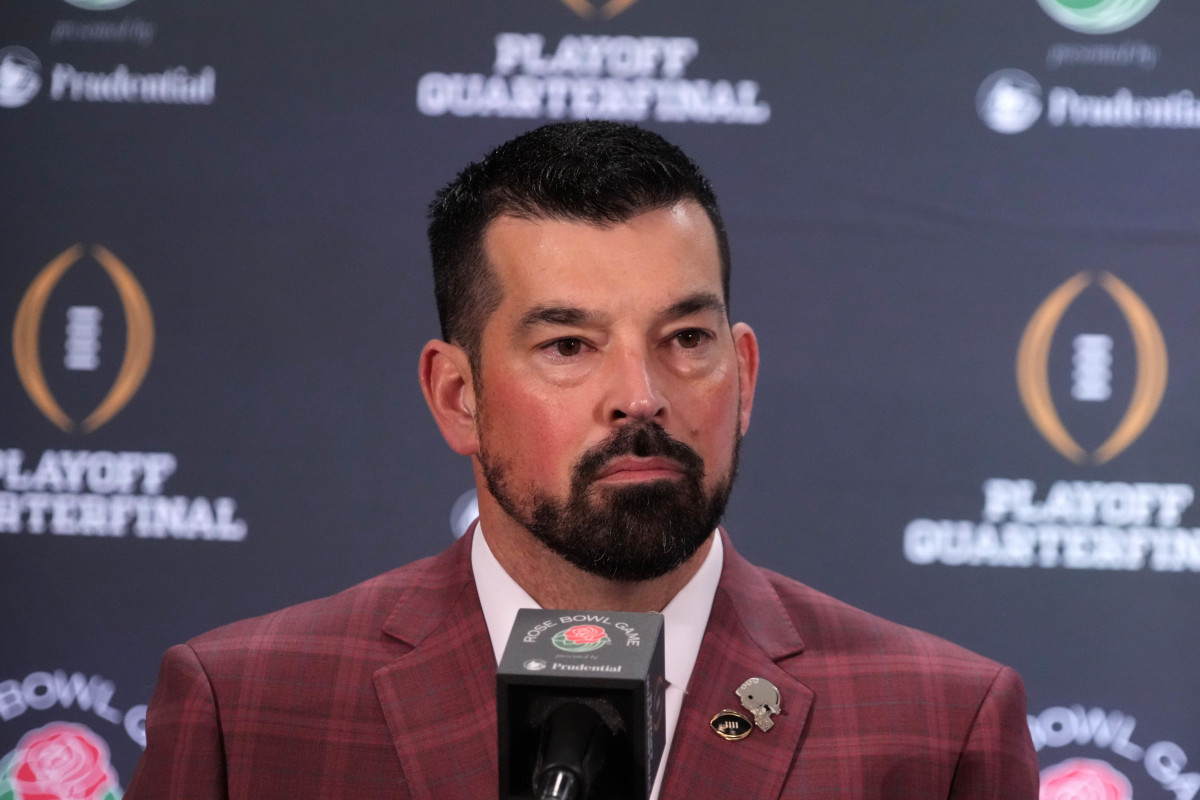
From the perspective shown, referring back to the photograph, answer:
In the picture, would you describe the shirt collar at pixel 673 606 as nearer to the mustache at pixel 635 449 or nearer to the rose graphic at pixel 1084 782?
the mustache at pixel 635 449

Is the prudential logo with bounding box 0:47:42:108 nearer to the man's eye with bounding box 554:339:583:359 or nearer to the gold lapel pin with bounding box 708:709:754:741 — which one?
the man's eye with bounding box 554:339:583:359

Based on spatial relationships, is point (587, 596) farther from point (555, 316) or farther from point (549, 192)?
point (549, 192)

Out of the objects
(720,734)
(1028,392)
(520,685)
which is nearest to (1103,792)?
(1028,392)

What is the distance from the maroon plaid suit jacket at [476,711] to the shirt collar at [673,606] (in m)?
0.02

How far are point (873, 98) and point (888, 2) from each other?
223 millimetres

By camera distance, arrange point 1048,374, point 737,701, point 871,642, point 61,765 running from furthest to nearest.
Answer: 1. point 61,765
2. point 1048,374
3. point 871,642
4. point 737,701

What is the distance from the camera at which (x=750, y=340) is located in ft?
6.48

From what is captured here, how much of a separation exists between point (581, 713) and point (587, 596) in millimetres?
721

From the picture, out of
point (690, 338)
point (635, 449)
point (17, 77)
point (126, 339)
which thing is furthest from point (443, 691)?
point (17, 77)

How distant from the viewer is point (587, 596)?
5.88 feet

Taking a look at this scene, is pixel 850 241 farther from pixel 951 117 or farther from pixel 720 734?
pixel 720 734

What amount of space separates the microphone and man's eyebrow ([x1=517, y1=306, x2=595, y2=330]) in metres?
0.65

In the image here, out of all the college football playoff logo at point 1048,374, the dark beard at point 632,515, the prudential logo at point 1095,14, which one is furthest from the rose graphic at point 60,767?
the prudential logo at point 1095,14

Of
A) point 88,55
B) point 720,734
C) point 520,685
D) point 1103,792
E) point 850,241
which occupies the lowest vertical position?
point 1103,792
